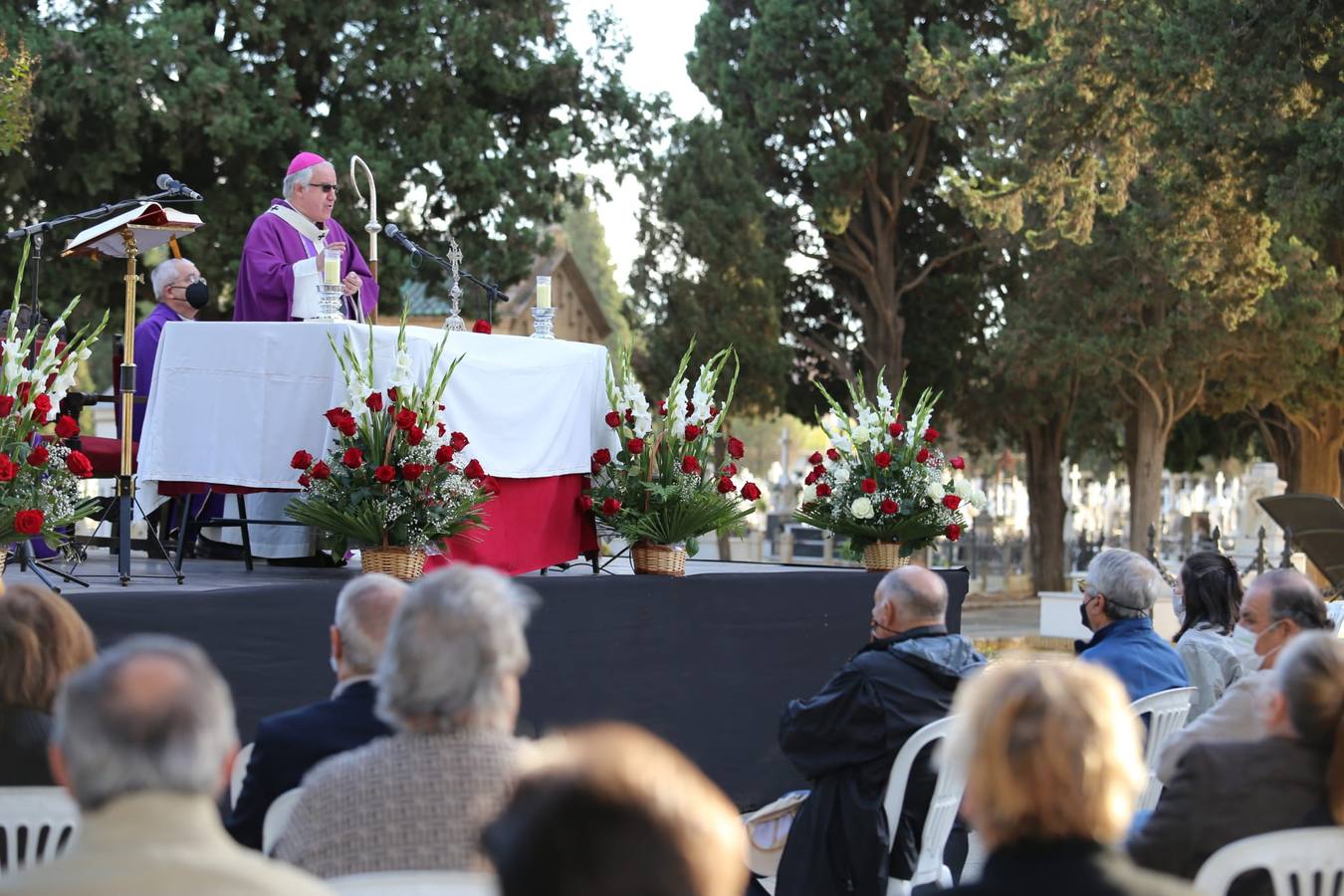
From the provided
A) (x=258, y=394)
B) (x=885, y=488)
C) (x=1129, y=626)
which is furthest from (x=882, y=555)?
(x=258, y=394)

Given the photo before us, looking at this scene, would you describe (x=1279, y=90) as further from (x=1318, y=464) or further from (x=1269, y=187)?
(x=1318, y=464)

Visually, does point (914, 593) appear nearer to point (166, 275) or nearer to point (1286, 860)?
point (1286, 860)

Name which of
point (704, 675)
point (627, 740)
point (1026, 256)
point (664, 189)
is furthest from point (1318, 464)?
point (627, 740)

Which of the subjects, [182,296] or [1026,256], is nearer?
[182,296]

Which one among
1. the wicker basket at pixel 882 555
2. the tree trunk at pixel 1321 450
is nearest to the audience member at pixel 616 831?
the wicker basket at pixel 882 555

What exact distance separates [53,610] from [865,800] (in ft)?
10.1

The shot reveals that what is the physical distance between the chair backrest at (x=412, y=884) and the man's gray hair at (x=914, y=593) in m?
3.14

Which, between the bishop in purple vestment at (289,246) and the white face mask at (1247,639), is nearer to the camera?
the white face mask at (1247,639)

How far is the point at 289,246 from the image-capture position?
859cm

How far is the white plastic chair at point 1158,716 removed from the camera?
5660 millimetres

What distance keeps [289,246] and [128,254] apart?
1.63 metres

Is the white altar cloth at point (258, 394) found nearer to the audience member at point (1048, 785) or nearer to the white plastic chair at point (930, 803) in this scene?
the white plastic chair at point (930, 803)

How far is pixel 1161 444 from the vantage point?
98.3ft

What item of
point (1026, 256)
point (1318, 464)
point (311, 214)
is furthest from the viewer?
point (1318, 464)
